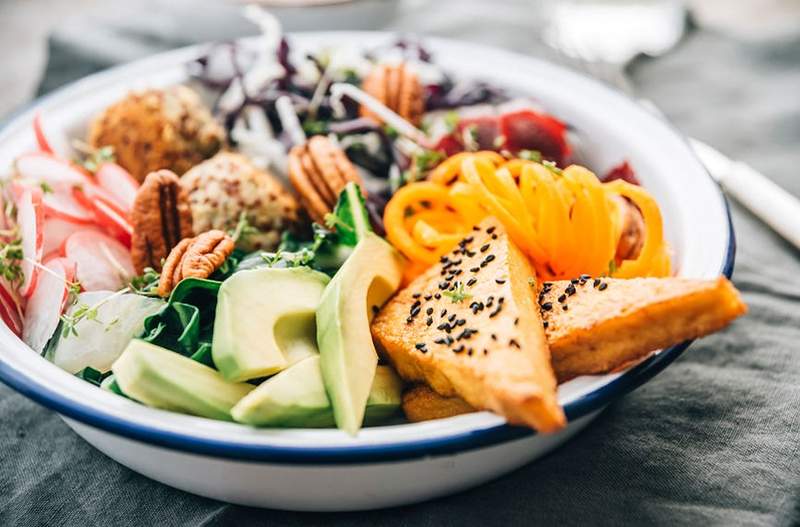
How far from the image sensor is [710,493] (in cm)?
182

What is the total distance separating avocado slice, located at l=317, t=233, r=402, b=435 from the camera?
1668 mm

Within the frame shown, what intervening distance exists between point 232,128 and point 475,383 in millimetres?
1742

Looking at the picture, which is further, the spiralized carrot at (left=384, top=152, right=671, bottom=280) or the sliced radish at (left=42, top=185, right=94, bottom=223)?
the sliced radish at (left=42, top=185, right=94, bottom=223)

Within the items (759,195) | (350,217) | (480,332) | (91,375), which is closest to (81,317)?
(91,375)

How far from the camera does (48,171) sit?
245 centimetres

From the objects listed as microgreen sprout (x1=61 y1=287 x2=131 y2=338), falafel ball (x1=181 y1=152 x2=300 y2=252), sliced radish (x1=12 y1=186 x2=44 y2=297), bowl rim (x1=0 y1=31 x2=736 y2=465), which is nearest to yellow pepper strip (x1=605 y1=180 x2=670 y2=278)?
bowl rim (x1=0 y1=31 x2=736 y2=465)

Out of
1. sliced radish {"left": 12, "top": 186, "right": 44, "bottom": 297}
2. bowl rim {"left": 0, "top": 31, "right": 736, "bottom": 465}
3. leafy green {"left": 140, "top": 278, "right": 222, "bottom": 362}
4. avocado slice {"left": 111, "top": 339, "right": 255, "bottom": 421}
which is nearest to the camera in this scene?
bowl rim {"left": 0, "top": 31, "right": 736, "bottom": 465}

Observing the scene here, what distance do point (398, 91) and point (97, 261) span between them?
1283 millimetres

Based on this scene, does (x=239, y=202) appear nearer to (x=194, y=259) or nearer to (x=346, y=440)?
(x=194, y=259)

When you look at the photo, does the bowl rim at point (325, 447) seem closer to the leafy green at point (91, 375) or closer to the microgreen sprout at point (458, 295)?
the leafy green at point (91, 375)

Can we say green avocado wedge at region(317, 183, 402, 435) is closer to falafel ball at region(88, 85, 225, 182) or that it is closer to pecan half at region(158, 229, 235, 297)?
pecan half at region(158, 229, 235, 297)

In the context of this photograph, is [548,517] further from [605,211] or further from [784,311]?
[784,311]

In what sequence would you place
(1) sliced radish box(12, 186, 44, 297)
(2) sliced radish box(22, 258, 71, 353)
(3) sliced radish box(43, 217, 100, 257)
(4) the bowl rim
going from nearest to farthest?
(4) the bowl rim → (2) sliced radish box(22, 258, 71, 353) → (1) sliced radish box(12, 186, 44, 297) → (3) sliced radish box(43, 217, 100, 257)

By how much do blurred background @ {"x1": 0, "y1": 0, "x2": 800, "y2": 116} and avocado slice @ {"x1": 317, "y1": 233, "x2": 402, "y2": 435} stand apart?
2.03 metres
